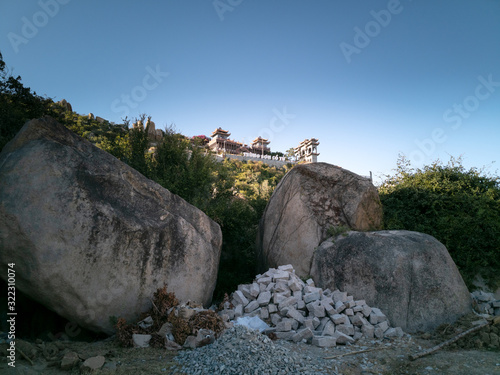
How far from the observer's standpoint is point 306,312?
602 centimetres

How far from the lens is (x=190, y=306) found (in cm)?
523

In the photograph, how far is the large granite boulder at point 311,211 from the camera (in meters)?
7.54

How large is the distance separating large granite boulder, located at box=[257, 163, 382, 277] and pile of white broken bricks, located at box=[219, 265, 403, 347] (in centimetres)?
107

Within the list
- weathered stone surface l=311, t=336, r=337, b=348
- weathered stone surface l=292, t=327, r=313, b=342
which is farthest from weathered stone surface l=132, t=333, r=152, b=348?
weathered stone surface l=311, t=336, r=337, b=348

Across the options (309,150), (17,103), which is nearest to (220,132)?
(309,150)

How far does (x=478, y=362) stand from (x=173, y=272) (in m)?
4.95

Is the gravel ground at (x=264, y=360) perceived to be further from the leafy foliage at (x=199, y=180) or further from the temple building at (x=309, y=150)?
the temple building at (x=309, y=150)

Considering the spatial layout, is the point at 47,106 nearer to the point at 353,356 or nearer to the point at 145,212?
the point at 145,212

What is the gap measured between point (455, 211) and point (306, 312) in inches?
216

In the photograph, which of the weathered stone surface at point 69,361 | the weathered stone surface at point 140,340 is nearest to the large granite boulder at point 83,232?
the weathered stone surface at point 140,340

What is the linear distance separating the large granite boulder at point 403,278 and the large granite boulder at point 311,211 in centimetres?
86

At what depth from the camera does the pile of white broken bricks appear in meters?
5.34

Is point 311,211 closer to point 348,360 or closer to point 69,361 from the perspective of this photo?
point 348,360

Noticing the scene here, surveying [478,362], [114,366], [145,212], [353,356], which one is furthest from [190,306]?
[478,362]
